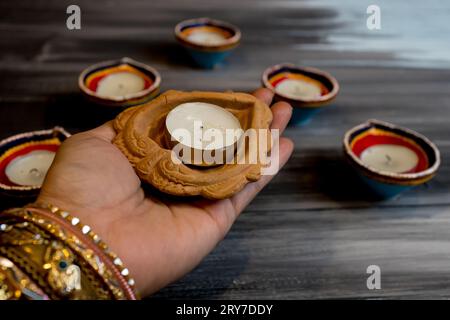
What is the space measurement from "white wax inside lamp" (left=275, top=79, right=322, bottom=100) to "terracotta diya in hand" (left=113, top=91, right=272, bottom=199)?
12.7 inches

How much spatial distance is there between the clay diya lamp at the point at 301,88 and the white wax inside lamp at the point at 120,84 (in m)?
0.35

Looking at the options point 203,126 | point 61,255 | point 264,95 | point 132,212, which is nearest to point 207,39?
point 264,95

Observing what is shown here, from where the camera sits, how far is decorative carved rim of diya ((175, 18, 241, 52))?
4.47 ft

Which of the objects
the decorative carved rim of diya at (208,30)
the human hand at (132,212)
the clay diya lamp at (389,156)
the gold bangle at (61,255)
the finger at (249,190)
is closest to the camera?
the gold bangle at (61,255)

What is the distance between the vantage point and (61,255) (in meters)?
0.61

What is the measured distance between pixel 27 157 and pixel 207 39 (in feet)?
2.39

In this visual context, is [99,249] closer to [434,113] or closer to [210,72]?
[210,72]

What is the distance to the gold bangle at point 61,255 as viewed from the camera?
60 cm

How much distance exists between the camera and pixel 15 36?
1601 millimetres

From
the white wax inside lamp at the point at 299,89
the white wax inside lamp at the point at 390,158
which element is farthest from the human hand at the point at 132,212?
the white wax inside lamp at the point at 299,89

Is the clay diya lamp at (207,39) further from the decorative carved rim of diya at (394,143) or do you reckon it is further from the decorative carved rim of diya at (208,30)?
the decorative carved rim of diya at (394,143)

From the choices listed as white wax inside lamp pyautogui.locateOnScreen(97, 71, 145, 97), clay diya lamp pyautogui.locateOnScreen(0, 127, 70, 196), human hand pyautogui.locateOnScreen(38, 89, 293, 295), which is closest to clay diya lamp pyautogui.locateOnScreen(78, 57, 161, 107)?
white wax inside lamp pyautogui.locateOnScreen(97, 71, 145, 97)

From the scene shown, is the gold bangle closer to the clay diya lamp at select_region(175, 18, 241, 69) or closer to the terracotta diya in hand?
the terracotta diya in hand

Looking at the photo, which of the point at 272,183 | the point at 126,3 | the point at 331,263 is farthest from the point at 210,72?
the point at 331,263
